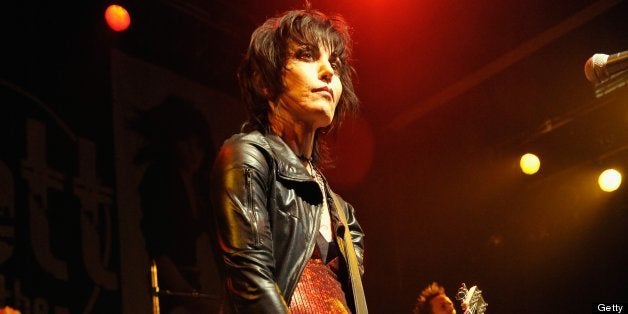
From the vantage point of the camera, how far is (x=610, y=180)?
21.2 feet

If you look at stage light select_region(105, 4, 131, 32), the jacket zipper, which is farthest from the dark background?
the jacket zipper

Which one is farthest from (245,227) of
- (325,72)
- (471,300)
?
(471,300)

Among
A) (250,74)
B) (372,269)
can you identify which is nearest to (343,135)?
(372,269)

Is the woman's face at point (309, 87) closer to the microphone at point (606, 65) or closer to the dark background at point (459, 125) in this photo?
the microphone at point (606, 65)

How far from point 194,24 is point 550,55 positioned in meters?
3.07

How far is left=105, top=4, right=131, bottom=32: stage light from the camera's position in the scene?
5.78 m

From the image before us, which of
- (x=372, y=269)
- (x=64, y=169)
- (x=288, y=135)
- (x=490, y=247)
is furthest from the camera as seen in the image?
(x=372, y=269)

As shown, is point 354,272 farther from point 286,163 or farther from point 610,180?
point 610,180

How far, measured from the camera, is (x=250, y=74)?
2617 mm

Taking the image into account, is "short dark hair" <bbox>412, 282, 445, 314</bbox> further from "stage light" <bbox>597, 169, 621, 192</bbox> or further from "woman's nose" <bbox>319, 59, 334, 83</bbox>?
"stage light" <bbox>597, 169, 621, 192</bbox>

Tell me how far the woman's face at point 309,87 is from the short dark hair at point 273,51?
0.02 meters

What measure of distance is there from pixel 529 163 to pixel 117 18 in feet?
12.0

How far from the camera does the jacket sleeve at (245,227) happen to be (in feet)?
6.10

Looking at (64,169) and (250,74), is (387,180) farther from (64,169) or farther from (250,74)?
(250,74)
